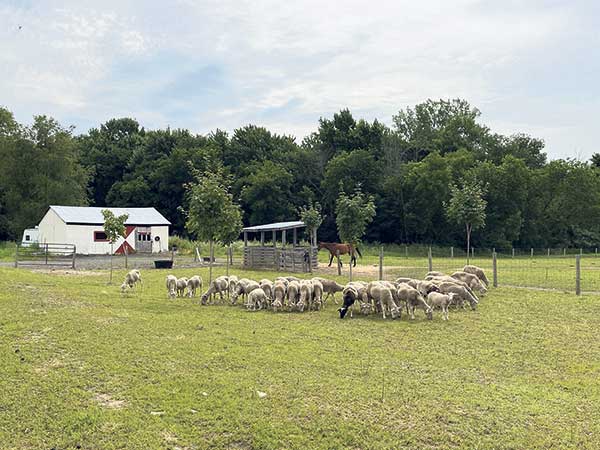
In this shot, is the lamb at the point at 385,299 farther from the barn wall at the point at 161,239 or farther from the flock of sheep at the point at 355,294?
the barn wall at the point at 161,239

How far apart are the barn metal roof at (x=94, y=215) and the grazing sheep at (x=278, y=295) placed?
33.8 m

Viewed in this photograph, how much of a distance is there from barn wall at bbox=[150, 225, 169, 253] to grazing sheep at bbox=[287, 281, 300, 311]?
35.2 metres

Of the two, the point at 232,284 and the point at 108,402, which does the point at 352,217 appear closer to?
the point at 232,284

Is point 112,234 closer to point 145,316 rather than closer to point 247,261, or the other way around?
point 247,261

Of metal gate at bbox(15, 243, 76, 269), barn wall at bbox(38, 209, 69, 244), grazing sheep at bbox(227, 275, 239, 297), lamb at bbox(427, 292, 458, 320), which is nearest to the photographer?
lamb at bbox(427, 292, 458, 320)

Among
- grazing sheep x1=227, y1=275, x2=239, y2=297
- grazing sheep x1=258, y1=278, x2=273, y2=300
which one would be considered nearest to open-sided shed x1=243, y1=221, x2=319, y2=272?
grazing sheep x1=227, y1=275, x2=239, y2=297

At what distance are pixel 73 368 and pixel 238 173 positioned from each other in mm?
62801

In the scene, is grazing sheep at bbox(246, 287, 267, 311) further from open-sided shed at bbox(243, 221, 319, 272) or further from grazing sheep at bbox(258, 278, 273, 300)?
open-sided shed at bbox(243, 221, 319, 272)

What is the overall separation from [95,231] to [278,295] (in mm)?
34499

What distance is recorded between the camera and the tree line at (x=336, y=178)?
58.3 m

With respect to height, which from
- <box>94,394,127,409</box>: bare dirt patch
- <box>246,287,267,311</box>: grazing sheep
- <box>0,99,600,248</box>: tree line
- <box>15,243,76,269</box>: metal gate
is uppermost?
→ <box>0,99,600,248</box>: tree line

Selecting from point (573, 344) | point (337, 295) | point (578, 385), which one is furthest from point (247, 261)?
point (578, 385)

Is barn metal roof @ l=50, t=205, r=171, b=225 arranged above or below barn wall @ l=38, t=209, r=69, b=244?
above

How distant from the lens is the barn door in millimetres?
48250
